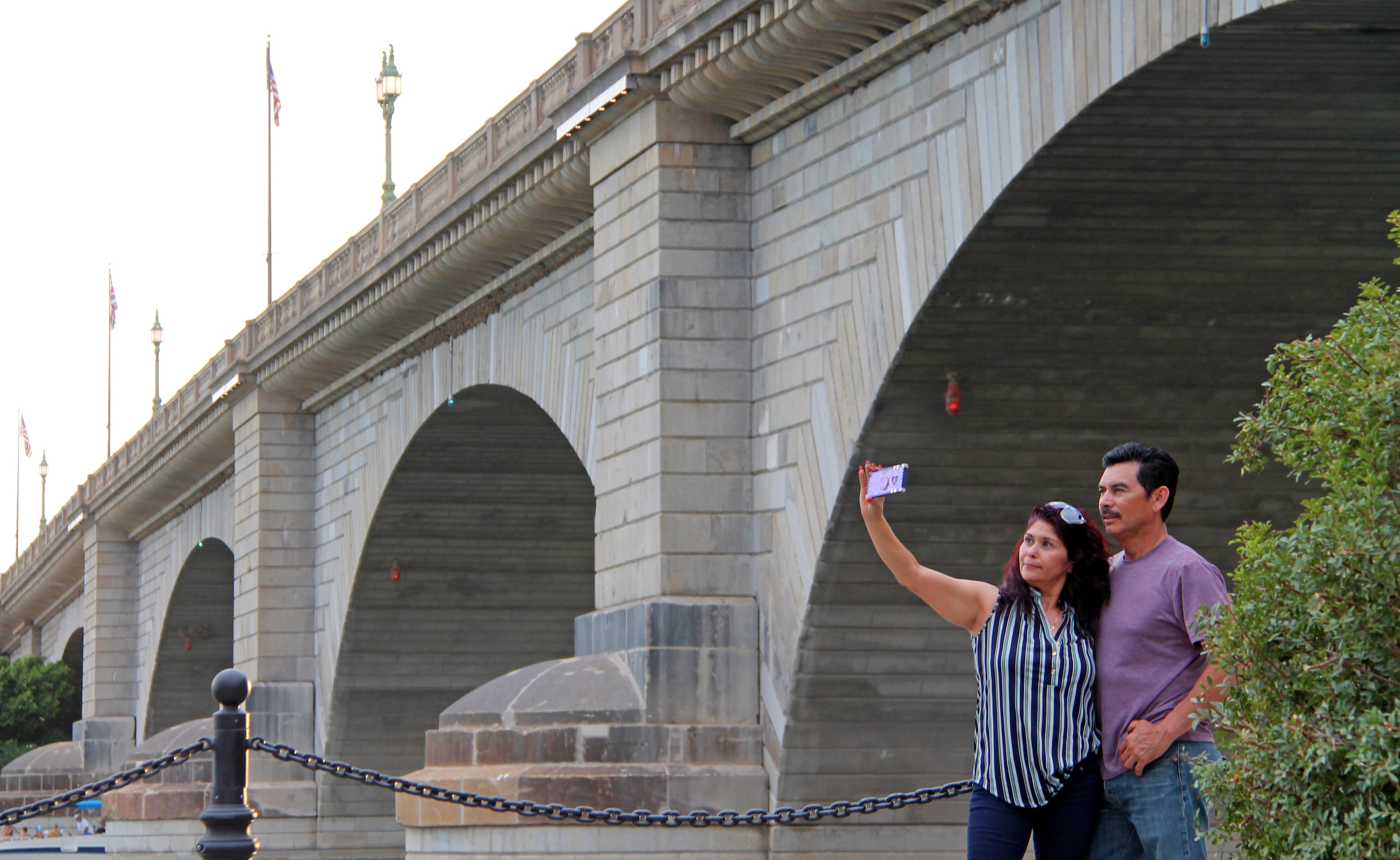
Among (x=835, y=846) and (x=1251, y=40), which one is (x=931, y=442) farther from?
(x=1251, y=40)

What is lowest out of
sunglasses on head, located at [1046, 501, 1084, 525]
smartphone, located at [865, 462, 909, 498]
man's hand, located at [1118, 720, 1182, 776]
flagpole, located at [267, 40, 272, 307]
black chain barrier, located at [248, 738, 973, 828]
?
black chain barrier, located at [248, 738, 973, 828]

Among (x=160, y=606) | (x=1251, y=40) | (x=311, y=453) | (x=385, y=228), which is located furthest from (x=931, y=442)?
(x=160, y=606)

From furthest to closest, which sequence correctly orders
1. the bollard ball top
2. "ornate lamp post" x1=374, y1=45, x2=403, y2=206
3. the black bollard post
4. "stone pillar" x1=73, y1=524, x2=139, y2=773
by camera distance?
1. "stone pillar" x1=73, y1=524, x2=139, y2=773
2. "ornate lamp post" x1=374, y1=45, x2=403, y2=206
3. the bollard ball top
4. the black bollard post

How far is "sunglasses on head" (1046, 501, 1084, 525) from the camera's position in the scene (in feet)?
18.5

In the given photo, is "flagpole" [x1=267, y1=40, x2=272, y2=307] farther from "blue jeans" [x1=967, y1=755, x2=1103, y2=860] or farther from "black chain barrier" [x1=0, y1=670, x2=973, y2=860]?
"blue jeans" [x1=967, y1=755, x2=1103, y2=860]

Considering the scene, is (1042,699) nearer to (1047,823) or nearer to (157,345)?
(1047,823)

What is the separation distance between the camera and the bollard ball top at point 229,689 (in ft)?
24.4

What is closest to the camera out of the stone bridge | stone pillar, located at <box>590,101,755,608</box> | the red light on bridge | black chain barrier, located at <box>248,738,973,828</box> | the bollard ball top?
the bollard ball top

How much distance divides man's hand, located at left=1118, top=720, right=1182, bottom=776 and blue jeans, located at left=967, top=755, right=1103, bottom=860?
0.16 meters

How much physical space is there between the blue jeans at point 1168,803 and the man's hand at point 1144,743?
0.12ft

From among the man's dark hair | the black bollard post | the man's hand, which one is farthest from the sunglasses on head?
the black bollard post

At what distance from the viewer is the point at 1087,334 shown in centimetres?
1296

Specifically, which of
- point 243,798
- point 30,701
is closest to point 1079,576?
point 243,798

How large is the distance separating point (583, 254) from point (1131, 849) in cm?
1266
